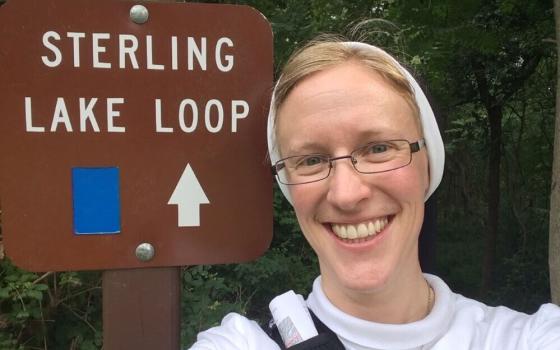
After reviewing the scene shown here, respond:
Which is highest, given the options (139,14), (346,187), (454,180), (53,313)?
(139,14)

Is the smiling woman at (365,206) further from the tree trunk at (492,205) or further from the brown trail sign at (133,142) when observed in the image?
the tree trunk at (492,205)

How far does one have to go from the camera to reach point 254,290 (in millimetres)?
4652

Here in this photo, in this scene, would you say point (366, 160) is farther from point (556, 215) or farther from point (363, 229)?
point (556, 215)

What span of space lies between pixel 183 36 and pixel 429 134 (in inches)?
27.8

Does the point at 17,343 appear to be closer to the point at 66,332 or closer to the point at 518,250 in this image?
the point at 66,332

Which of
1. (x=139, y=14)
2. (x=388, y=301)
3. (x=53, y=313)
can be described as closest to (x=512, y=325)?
(x=388, y=301)

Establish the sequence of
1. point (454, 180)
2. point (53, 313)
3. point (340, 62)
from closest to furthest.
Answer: point (340, 62) < point (53, 313) < point (454, 180)

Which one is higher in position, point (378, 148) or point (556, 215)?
point (378, 148)

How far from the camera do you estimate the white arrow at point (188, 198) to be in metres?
1.53

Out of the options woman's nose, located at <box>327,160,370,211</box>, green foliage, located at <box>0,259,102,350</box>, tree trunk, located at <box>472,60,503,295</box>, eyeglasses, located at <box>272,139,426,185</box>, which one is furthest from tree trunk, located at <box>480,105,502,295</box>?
woman's nose, located at <box>327,160,370,211</box>

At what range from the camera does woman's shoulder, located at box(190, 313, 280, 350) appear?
132 centimetres

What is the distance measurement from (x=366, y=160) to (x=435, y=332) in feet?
1.47

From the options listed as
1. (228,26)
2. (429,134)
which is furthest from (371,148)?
(228,26)

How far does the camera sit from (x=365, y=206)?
128 cm
